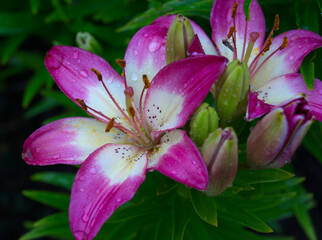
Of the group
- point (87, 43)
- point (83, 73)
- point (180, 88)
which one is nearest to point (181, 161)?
point (180, 88)

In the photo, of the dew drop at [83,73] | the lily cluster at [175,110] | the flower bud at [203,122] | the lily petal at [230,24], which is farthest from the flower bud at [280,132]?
the dew drop at [83,73]

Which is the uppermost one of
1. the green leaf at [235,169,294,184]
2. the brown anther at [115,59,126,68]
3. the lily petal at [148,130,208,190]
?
the brown anther at [115,59,126,68]

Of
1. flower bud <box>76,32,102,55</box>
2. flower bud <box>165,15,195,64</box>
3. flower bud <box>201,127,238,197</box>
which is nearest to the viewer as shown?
flower bud <box>201,127,238,197</box>

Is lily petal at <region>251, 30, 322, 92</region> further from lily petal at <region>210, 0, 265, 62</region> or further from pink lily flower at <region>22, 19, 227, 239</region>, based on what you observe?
pink lily flower at <region>22, 19, 227, 239</region>

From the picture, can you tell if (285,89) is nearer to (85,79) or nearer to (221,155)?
(221,155)

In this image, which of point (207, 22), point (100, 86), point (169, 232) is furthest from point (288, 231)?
point (100, 86)

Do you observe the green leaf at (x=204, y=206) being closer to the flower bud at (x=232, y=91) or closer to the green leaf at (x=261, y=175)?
the green leaf at (x=261, y=175)

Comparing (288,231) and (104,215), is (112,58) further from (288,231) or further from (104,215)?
(288,231)

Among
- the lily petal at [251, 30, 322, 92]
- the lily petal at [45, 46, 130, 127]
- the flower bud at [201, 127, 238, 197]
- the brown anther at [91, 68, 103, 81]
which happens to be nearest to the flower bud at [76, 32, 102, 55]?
the lily petal at [45, 46, 130, 127]
